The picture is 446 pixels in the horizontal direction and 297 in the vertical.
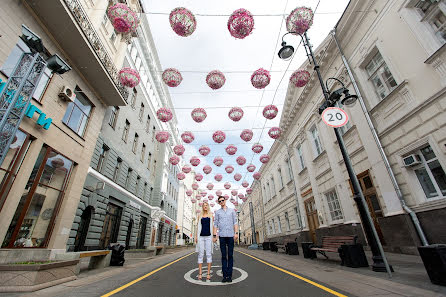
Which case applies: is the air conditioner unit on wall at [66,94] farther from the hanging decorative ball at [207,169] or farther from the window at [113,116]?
the hanging decorative ball at [207,169]

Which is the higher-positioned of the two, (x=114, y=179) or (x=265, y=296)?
(x=114, y=179)

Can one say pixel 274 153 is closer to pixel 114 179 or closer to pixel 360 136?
pixel 360 136

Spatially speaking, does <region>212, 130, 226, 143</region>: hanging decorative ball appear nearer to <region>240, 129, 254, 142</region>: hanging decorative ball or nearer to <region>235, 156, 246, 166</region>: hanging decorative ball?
<region>240, 129, 254, 142</region>: hanging decorative ball

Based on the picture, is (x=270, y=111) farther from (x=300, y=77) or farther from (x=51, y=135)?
(x=51, y=135)

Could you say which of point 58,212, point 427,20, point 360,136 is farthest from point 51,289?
point 427,20

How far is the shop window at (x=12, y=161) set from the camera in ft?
22.5

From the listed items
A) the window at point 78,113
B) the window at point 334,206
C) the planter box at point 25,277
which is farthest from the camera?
the window at point 334,206

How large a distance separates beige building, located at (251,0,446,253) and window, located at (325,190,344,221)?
0.21 feet

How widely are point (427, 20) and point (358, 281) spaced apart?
910 cm

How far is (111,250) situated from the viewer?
930 centimetres

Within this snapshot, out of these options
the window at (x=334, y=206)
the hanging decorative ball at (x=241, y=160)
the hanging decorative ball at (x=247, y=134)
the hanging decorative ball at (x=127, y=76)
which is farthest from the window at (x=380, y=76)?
the hanging decorative ball at (x=127, y=76)

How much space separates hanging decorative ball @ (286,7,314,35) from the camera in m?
7.55

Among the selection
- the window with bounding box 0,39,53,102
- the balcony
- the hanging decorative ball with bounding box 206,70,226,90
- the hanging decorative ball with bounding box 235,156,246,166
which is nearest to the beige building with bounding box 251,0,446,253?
the hanging decorative ball with bounding box 235,156,246,166

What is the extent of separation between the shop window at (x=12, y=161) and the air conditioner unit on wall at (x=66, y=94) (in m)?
2.67
